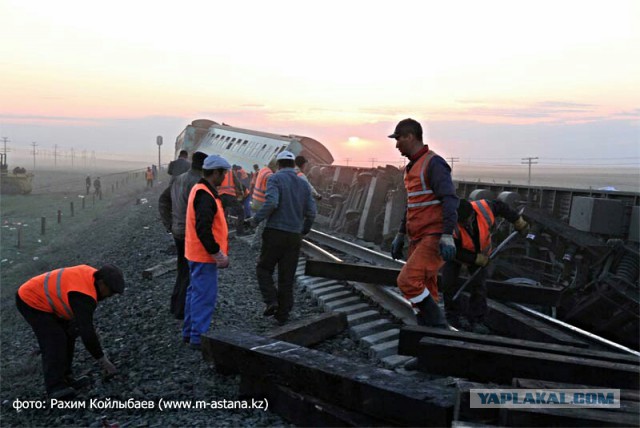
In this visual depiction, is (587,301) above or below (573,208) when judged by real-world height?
below

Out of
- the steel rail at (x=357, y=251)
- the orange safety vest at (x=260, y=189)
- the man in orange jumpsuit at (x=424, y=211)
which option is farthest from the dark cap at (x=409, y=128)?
the steel rail at (x=357, y=251)

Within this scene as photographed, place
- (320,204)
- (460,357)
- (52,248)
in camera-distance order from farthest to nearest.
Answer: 1. (52,248)
2. (320,204)
3. (460,357)

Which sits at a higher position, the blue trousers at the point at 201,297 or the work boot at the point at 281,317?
the blue trousers at the point at 201,297

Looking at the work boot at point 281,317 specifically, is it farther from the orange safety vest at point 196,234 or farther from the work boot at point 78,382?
the work boot at point 78,382

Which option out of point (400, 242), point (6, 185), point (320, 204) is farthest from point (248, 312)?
point (6, 185)

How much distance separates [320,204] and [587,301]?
11.6m

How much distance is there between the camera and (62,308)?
15.4 feet

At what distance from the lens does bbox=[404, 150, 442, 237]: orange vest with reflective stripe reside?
4.44 meters

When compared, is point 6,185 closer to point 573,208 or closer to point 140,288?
point 140,288

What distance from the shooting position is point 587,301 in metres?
7.49

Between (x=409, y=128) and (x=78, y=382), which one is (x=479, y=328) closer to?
(x=409, y=128)

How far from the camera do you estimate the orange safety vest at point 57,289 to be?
460cm

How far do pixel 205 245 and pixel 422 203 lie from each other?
2.13 meters

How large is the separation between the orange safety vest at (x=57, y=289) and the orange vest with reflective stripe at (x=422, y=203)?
10.0 feet
